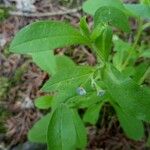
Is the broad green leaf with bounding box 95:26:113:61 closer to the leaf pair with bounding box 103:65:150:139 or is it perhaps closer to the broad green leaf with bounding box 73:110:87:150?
the leaf pair with bounding box 103:65:150:139

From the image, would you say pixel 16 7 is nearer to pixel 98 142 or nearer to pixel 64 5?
pixel 64 5

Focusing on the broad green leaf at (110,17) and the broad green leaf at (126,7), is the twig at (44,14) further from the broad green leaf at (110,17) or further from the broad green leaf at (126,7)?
the broad green leaf at (110,17)

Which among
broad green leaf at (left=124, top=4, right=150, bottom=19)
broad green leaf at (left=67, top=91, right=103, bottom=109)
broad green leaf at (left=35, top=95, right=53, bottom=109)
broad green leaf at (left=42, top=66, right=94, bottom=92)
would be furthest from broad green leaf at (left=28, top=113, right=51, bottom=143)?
broad green leaf at (left=124, top=4, right=150, bottom=19)

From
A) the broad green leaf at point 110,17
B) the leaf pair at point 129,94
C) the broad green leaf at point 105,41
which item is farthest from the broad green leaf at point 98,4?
the leaf pair at point 129,94

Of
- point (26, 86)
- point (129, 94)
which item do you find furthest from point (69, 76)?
point (26, 86)

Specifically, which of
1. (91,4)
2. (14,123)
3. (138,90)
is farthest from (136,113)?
(14,123)
